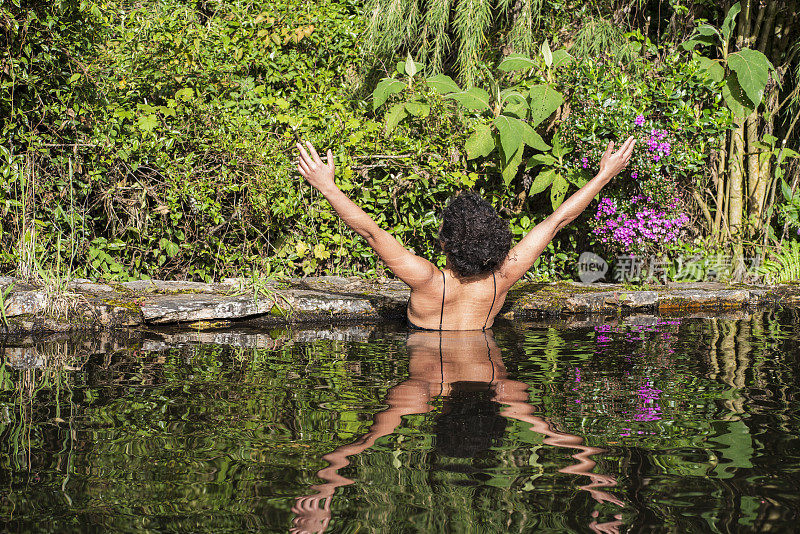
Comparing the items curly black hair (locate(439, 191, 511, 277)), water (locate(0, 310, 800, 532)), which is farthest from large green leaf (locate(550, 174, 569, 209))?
water (locate(0, 310, 800, 532))

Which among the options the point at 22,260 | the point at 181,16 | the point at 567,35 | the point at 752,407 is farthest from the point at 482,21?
the point at 752,407

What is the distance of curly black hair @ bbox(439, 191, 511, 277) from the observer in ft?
15.1

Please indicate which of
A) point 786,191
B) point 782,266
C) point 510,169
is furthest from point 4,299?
point 786,191

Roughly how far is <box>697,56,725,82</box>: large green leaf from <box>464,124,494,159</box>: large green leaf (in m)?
2.11

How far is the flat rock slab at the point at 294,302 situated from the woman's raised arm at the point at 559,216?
1.23 meters

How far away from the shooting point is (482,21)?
7863mm

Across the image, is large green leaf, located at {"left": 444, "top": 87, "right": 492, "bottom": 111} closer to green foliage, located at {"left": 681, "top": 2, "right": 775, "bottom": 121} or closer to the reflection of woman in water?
green foliage, located at {"left": 681, "top": 2, "right": 775, "bottom": 121}

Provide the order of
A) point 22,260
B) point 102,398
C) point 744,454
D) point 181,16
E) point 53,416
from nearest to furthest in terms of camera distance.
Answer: point 744,454
point 53,416
point 102,398
point 22,260
point 181,16

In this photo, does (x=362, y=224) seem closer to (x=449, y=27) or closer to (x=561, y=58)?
(x=561, y=58)

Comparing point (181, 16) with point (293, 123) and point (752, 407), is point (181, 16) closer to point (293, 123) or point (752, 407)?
point (293, 123)

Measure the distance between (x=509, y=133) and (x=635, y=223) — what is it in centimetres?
147

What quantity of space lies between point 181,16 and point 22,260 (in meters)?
3.18

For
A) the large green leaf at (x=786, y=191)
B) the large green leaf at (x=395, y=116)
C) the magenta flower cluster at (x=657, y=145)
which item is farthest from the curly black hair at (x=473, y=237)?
the large green leaf at (x=786, y=191)

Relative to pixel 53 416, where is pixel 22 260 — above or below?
above
